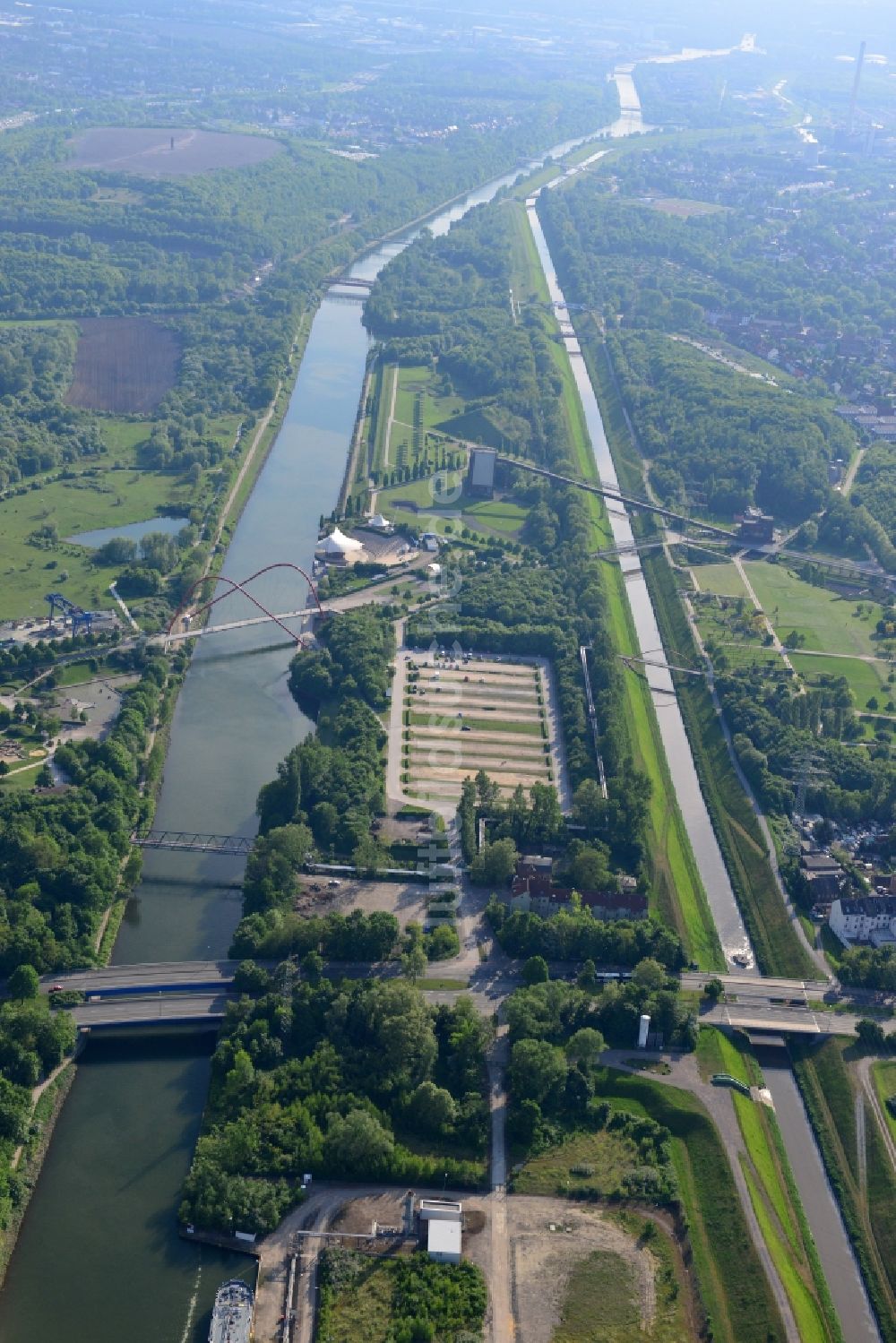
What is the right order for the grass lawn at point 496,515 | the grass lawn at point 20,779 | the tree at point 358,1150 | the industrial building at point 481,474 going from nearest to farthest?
the tree at point 358,1150
the grass lawn at point 20,779
the grass lawn at point 496,515
the industrial building at point 481,474

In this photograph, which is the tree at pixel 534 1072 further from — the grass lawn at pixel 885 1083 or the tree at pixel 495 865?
the grass lawn at pixel 885 1083

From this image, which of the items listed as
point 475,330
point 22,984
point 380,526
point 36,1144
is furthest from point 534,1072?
point 475,330

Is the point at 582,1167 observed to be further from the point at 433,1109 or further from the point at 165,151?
the point at 165,151

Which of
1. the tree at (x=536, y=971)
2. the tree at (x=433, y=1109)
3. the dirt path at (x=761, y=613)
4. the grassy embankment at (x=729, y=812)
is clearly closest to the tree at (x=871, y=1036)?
the grassy embankment at (x=729, y=812)

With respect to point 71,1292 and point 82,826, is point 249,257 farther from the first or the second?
point 71,1292

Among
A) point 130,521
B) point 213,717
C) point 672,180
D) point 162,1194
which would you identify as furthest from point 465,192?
point 162,1194

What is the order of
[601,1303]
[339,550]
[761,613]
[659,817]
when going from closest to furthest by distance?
[601,1303] → [659,817] → [761,613] → [339,550]

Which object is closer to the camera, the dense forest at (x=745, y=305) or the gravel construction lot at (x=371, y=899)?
the gravel construction lot at (x=371, y=899)
